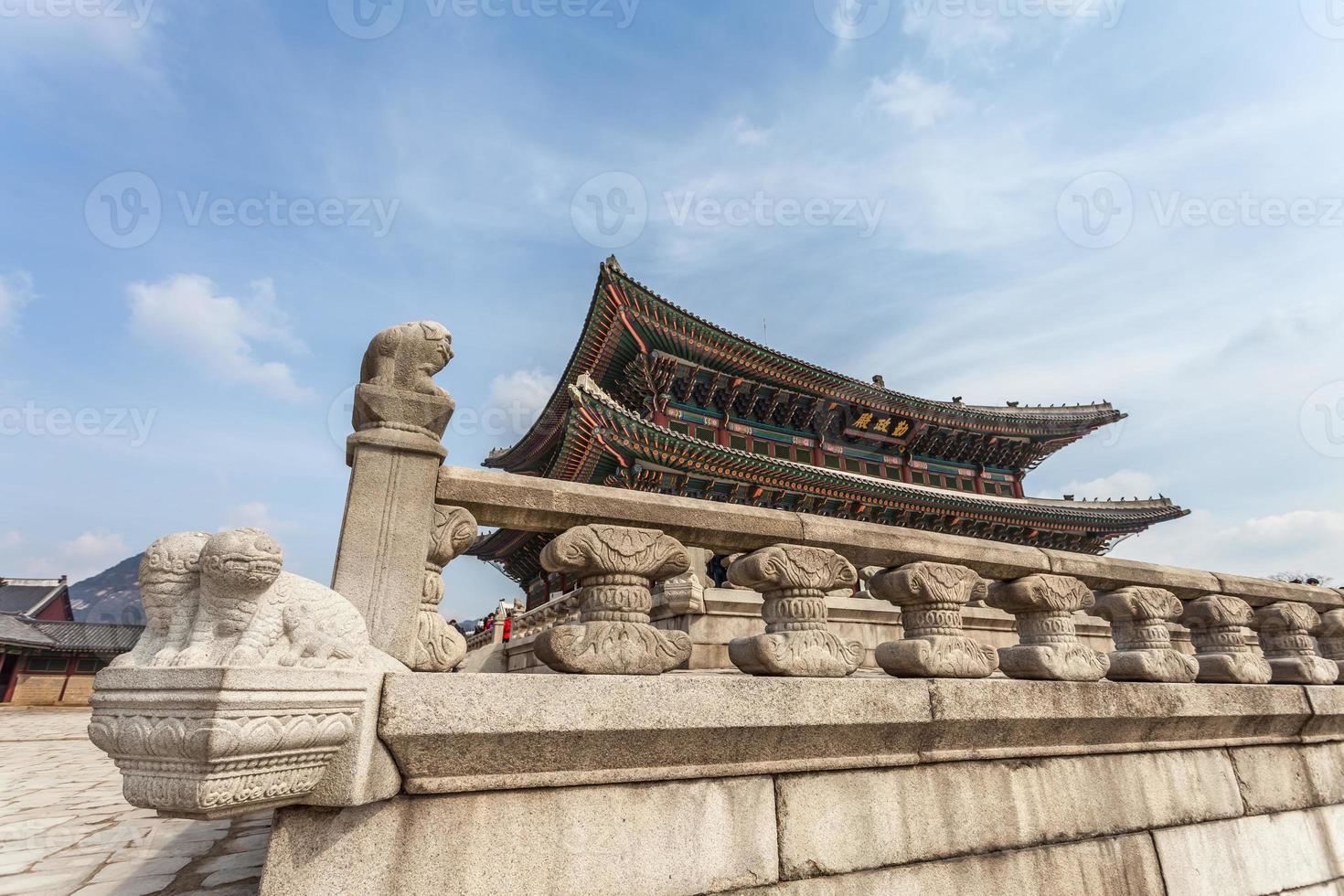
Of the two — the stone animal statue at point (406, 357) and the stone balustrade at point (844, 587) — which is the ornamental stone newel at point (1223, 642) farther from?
the stone animal statue at point (406, 357)

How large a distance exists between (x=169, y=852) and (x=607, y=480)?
1085 centimetres

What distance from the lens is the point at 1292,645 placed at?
16.0ft

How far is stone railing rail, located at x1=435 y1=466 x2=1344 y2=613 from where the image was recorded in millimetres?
2885

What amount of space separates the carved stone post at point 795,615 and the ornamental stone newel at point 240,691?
5.30 feet

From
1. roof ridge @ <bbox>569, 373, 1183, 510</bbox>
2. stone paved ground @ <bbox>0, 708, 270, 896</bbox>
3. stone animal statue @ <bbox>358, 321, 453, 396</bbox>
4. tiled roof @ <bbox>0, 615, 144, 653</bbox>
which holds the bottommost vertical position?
stone paved ground @ <bbox>0, 708, 270, 896</bbox>

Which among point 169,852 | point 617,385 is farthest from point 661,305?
point 169,852

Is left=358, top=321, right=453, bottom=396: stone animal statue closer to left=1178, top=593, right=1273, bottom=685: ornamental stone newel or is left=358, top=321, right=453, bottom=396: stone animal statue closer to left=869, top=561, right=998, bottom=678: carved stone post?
left=869, top=561, right=998, bottom=678: carved stone post

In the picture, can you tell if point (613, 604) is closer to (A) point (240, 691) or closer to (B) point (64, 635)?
(A) point (240, 691)

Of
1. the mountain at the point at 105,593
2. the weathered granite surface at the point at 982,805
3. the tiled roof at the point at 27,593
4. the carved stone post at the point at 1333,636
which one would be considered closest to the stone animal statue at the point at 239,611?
the weathered granite surface at the point at 982,805

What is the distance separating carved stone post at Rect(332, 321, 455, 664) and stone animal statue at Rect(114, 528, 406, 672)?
379 mm

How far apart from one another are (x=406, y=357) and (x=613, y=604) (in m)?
1.49

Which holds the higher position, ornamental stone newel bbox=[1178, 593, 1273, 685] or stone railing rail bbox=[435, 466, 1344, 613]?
stone railing rail bbox=[435, 466, 1344, 613]

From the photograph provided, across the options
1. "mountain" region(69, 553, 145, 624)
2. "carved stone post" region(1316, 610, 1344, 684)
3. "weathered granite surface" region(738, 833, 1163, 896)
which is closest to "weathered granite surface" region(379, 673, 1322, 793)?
"weathered granite surface" region(738, 833, 1163, 896)

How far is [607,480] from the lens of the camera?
48.3ft
